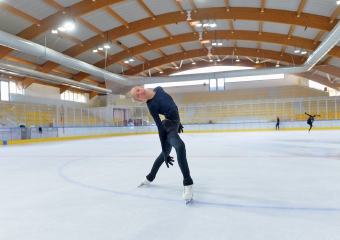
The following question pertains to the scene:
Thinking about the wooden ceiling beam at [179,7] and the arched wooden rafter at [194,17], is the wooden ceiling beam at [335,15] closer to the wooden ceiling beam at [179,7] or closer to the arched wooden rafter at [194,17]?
the arched wooden rafter at [194,17]

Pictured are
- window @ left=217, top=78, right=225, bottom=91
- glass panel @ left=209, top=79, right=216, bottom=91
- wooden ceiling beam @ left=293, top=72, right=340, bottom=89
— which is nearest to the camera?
wooden ceiling beam @ left=293, top=72, right=340, bottom=89

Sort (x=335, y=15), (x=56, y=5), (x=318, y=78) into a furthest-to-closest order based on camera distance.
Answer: (x=318, y=78) → (x=335, y=15) → (x=56, y=5)

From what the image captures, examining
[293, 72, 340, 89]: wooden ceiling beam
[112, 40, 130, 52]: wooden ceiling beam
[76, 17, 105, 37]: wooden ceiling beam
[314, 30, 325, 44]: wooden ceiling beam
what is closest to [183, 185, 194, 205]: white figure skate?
[76, 17, 105, 37]: wooden ceiling beam

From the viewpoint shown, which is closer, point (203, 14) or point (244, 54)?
point (203, 14)

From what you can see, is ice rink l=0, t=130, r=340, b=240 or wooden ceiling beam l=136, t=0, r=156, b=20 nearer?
ice rink l=0, t=130, r=340, b=240

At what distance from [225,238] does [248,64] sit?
33717mm

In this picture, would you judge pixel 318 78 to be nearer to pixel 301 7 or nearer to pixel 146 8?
pixel 301 7

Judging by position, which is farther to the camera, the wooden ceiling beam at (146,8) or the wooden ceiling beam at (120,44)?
the wooden ceiling beam at (120,44)

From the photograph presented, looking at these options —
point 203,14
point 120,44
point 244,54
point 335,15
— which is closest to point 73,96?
point 120,44

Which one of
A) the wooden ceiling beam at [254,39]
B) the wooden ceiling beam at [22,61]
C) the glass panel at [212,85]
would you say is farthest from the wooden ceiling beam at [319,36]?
the wooden ceiling beam at [22,61]

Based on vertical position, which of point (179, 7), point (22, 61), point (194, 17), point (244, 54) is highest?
point (179, 7)

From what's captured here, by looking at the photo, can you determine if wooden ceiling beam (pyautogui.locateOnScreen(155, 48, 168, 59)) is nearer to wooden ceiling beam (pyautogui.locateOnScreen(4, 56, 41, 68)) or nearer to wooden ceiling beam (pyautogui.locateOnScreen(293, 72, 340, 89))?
wooden ceiling beam (pyautogui.locateOnScreen(4, 56, 41, 68))

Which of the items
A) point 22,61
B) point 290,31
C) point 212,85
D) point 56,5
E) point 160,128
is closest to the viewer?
point 160,128

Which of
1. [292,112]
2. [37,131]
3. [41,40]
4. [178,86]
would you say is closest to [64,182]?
[37,131]
